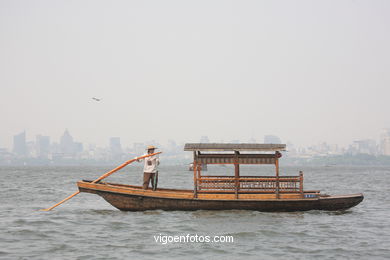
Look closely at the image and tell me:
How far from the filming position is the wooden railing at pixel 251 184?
18719 mm

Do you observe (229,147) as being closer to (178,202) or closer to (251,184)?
(251,184)

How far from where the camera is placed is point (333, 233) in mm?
15836

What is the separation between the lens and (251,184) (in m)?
19.0

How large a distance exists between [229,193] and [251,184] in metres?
Answer: 0.92

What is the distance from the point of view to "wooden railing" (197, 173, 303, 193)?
18719 mm

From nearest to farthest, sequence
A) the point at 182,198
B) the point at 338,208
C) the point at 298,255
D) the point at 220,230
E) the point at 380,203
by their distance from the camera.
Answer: the point at 298,255, the point at 220,230, the point at 182,198, the point at 338,208, the point at 380,203

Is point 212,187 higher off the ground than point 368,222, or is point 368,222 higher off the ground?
point 212,187

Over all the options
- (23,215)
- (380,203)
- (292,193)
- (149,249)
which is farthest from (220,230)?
(380,203)

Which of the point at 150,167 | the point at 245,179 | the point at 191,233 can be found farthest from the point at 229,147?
the point at 191,233

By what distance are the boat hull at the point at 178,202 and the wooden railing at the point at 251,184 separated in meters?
0.56

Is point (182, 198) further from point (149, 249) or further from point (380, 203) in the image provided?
point (380, 203)

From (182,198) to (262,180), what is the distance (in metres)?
3.12

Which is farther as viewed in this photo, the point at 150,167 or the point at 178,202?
the point at 150,167

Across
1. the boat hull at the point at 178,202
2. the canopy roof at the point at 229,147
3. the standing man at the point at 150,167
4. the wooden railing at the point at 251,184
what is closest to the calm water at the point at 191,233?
the boat hull at the point at 178,202
